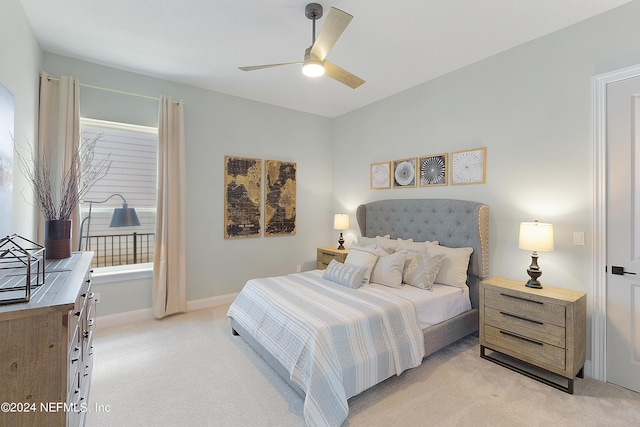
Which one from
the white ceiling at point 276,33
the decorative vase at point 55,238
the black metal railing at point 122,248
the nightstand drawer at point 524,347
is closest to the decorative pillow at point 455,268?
the nightstand drawer at point 524,347

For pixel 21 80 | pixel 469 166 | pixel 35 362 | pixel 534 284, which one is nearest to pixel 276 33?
pixel 21 80

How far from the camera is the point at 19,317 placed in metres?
1.01

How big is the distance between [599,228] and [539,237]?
47cm

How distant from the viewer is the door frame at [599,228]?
7.84 ft

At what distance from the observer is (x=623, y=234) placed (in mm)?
2307

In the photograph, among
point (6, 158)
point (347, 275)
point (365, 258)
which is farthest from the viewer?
point (365, 258)

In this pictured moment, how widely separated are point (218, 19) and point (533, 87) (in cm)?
306

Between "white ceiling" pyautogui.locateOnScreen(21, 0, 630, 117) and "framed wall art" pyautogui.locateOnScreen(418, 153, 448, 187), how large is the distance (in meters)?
1.03

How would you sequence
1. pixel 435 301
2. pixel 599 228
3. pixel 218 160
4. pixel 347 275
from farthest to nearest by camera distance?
pixel 218 160
pixel 347 275
pixel 435 301
pixel 599 228

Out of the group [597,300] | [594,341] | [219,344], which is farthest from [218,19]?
[594,341]

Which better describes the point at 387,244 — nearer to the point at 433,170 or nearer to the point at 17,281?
the point at 433,170

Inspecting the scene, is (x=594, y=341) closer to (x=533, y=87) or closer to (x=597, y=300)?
(x=597, y=300)

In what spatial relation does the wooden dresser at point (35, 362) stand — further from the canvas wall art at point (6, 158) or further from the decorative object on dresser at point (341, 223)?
the decorative object on dresser at point (341, 223)

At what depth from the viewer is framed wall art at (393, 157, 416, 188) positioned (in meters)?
3.94
